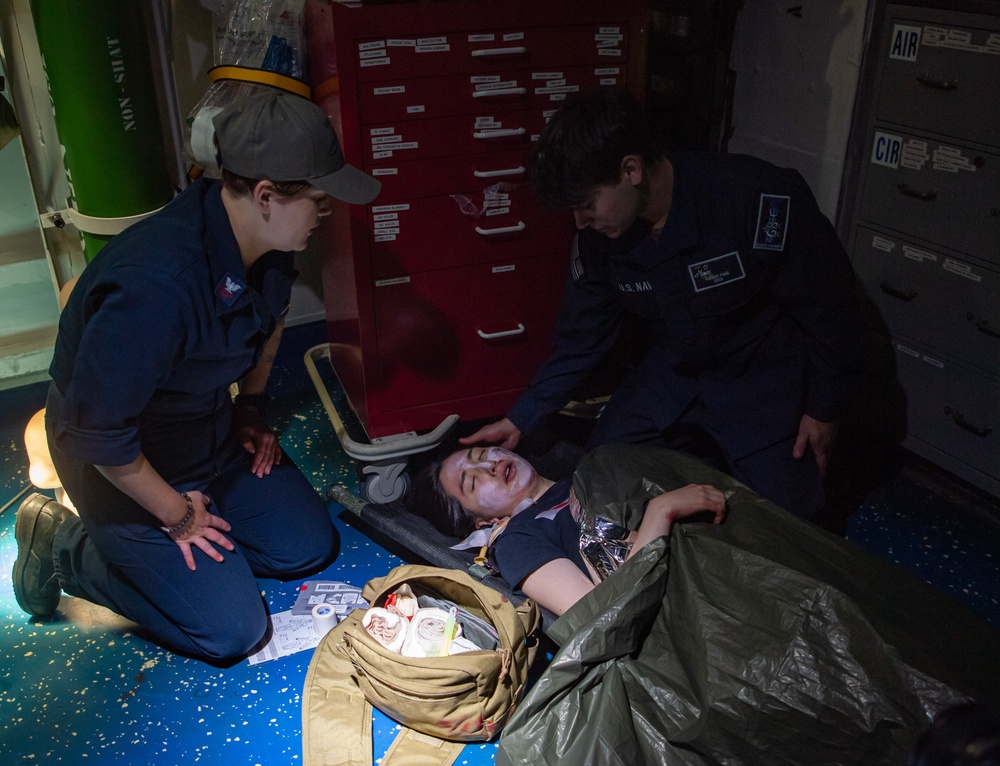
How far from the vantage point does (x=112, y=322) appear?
1.61 meters

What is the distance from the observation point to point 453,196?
2176 mm

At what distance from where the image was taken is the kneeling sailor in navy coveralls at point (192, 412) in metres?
1.65

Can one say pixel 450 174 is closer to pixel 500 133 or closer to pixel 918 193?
pixel 500 133

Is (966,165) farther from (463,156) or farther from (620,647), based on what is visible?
(620,647)

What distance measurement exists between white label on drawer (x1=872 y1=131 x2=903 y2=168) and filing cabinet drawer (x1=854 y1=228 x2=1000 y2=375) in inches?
7.5

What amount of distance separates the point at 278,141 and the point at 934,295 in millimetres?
1694

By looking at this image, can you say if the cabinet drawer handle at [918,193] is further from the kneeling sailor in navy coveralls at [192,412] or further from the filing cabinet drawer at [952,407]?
the kneeling sailor in navy coveralls at [192,412]

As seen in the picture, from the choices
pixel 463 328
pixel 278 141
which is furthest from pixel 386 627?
pixel 278 141

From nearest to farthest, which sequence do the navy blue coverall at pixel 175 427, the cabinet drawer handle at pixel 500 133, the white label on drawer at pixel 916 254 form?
the navy blue coverall at pixel 175 427
the cabinet drawer handle at pixel 500 133
the white label on drawer at pixel 916 254

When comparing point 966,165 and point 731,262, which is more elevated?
point 966,165

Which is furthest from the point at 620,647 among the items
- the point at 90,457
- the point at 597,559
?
the point at 90,457

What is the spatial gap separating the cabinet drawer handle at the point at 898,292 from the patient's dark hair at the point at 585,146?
1.00 m

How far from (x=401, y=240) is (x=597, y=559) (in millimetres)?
886

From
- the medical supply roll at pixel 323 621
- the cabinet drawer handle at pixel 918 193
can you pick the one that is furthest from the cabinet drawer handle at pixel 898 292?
the medical supply roll at pixel 323 621
